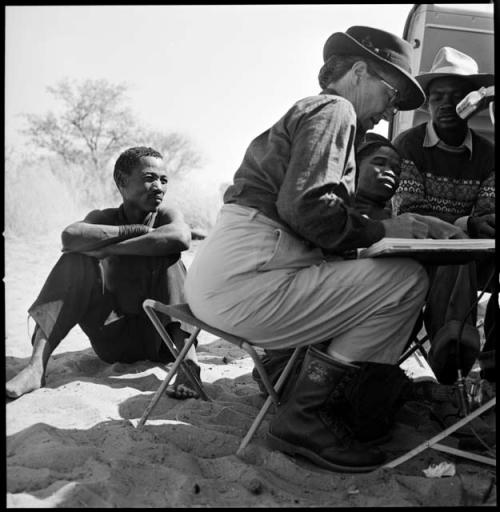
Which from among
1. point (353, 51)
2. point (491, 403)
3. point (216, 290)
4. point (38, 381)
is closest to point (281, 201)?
point (216, 290)

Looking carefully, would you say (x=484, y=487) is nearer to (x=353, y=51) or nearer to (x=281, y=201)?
(x=281, y=201)

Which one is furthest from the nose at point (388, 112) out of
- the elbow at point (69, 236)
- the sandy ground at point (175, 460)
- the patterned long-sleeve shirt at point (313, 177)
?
A: the elbow at point (69, 236)

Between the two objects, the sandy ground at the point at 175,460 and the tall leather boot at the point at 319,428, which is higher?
the tall leather boot at the point at 319,428

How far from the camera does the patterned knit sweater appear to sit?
4.21 m

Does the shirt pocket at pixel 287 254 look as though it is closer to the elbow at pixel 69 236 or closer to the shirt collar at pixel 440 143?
the elbow at pixel 69 236

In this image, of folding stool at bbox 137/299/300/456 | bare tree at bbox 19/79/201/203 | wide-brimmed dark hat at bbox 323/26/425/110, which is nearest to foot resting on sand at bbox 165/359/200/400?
folding stool at bbox 137/299/300/456

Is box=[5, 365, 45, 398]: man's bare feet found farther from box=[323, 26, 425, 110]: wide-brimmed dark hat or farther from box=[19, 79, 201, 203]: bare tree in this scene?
box=[19, 79, 201, 203]: bare tree

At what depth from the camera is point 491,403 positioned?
2633 mm

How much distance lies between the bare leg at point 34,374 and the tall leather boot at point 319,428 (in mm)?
1430

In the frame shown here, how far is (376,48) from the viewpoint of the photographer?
3.05m

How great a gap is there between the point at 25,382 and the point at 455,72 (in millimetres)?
3069

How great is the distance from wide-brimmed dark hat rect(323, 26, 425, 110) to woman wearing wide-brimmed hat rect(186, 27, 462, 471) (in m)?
0.28

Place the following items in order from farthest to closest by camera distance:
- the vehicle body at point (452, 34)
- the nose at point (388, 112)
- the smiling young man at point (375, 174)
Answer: the vehicle body at point (452, 34)
the smiling young man at point (375, 174)
the nose at point (388, 112)

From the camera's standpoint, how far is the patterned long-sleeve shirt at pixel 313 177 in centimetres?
266
